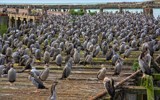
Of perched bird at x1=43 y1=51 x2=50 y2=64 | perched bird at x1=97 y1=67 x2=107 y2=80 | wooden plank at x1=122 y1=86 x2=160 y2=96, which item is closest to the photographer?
wooden plank at x1=122 y1=86 x2=160 y2=96

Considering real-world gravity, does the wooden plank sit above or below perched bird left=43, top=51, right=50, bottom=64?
above

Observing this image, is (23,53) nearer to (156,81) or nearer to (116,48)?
(116,48)

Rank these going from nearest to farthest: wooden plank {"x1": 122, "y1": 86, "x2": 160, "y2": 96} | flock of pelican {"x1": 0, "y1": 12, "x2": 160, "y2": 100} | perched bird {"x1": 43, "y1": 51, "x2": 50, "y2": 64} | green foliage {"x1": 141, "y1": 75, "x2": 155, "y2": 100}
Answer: green foliage {"x1": 141, "y1": 75, "x2": 155, "y2": 100} < wooden plank {"x1": 122, "y1": 86, "x2": 160, "y2": 96} < flock of pelican {"x1": 0, "y1": 12, "x2": 160, "y2": 100} < perched bird {"x1": 43, "y1": 51, "x2": 50, "y2": 64}

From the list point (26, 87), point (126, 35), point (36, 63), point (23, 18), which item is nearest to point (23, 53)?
point (36, 63)

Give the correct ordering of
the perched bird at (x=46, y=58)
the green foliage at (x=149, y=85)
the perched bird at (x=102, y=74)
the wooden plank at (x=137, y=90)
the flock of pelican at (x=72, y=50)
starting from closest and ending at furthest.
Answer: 1. the green foliage at (x=149, y=85)
2. the wooden plank at (x=137, y=90)
3. the flock of pelican at (x=72, y=50)
4. the perched bird at (x=102, y=74)
5. the perched bird at (x=46, y=58)

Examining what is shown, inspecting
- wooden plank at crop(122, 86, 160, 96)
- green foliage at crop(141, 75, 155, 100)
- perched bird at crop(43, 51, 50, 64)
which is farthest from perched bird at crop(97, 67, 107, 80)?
perched bird at crop(43, 51, 50, 64)

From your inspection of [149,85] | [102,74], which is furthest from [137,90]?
[102,74]

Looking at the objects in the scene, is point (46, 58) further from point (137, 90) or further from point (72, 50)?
point (137, 90)

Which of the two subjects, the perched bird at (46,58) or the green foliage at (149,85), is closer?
the green foliage at (149,85)

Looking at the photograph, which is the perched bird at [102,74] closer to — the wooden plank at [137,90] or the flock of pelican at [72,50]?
the flock of pelican at [72,50]

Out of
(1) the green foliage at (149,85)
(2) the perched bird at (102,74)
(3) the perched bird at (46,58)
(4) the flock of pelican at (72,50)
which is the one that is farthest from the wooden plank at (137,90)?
(3) the perched bird at (46,58)

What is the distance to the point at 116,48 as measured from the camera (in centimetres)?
2823

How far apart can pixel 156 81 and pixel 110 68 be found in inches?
121

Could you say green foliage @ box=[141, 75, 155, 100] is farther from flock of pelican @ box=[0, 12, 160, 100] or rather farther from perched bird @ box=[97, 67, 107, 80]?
perched bird @ box=[97, 67, 107, 80]
